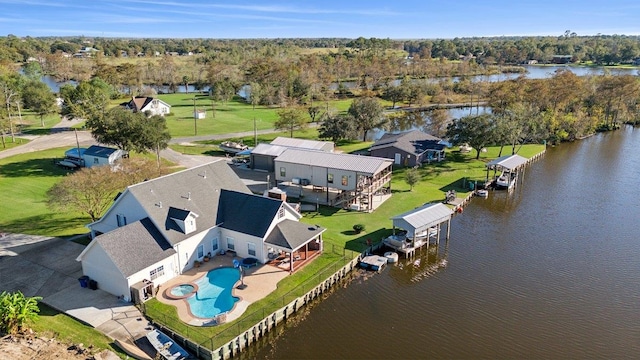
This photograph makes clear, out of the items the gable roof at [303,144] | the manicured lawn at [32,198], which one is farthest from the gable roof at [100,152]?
the gable roof at [303,144]

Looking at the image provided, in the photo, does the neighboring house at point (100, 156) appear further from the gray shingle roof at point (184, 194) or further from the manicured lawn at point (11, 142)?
the gray shingle roof at point (184, 194)

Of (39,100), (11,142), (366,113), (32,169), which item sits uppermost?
(39,100)

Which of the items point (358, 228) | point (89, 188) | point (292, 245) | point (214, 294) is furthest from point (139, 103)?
point (214, 294)

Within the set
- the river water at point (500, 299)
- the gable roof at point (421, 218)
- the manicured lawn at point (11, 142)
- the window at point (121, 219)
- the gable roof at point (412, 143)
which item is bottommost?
the river water at point (500, 299)

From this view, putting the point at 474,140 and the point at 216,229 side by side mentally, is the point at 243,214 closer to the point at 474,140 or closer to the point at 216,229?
the point at 216,229

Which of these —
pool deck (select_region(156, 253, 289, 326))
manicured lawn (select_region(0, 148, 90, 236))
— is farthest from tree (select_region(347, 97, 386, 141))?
pool deck (select_region(156, 253, 289, 326))

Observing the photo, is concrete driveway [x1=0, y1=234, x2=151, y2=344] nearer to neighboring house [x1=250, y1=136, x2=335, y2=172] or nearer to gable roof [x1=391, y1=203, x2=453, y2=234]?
gable roof [x1=391, y1=203, x2=453, y2=234]

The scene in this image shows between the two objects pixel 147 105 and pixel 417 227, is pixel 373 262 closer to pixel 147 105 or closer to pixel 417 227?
pixel 417 227
